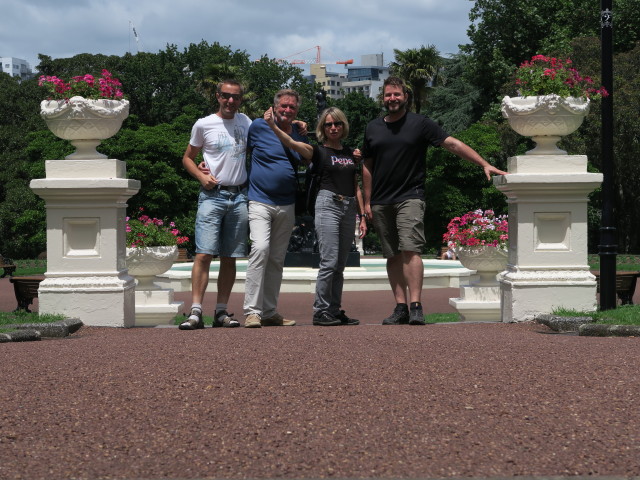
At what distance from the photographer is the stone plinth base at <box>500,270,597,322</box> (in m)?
8.94

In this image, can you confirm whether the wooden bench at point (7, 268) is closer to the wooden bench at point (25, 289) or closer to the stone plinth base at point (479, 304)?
the wooden bench at point (25, 289)

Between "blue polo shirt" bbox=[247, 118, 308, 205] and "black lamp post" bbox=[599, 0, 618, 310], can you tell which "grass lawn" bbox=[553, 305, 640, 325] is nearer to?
"black lamp post" bbox=[599, 0, 618, 310]

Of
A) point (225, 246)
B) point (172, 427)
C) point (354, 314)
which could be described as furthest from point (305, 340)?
point (354, 314)

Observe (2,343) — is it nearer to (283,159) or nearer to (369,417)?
(283,159)

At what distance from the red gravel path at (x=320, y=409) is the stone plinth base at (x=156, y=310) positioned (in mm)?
3730

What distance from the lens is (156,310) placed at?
10680mm

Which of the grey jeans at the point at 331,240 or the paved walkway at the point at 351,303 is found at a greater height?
the grey jeans at the point at 331,240

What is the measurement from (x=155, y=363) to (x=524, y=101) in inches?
179

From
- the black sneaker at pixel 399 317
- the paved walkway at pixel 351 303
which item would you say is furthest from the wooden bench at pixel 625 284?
the black sneaker at pixel 399 317

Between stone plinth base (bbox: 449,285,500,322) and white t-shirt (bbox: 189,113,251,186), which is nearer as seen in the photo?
white t-shirt (bbox: 189,113,251,186)

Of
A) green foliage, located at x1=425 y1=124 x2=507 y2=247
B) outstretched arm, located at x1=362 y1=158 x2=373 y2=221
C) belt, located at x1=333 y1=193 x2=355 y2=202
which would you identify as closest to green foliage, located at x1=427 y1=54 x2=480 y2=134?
green foliage, located at x1=425 y1=124 x2=507 y2=247

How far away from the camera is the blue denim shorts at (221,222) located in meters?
8.38

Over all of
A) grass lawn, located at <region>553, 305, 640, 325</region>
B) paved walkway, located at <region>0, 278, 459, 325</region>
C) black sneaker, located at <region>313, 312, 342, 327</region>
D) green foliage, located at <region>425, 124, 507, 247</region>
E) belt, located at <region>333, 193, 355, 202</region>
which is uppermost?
green foliage, located at <region>425, 124, 507, 247</region>

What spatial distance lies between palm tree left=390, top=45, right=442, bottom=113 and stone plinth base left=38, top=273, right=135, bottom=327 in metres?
44.2
